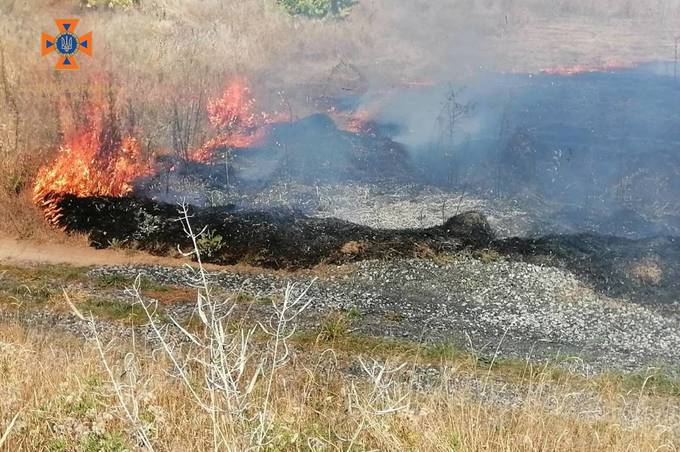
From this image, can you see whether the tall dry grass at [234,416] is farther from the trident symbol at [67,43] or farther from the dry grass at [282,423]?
the trident symbol at [67,43]

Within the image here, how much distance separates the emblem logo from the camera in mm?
30219

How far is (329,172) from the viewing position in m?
27.7

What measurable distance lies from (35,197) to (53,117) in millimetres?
5085

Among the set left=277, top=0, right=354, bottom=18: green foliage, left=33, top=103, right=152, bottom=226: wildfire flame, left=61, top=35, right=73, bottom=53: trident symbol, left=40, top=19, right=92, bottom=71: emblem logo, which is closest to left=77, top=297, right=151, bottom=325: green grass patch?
left=33, top=103, right=152, bottom=226: wildfire flame

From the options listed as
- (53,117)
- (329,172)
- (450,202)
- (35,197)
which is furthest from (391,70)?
(35,197)

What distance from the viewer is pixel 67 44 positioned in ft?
103

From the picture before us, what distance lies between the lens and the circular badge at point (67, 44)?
31.0 meters

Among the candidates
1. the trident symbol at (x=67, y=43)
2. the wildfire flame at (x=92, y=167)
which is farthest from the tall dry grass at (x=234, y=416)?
the trident symbol at (x=67, y=43)

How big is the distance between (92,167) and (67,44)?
8.83 metres

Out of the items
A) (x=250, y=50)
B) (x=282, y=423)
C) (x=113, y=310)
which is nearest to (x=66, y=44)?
(x=250, y=50)

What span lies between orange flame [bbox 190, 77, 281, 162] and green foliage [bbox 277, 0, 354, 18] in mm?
7819

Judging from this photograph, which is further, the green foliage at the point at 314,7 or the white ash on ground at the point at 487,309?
the green foliage at the point at 314,7

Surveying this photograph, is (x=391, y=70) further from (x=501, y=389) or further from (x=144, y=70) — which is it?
(x=501, y=389)

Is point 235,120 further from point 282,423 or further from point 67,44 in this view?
point 282,423
